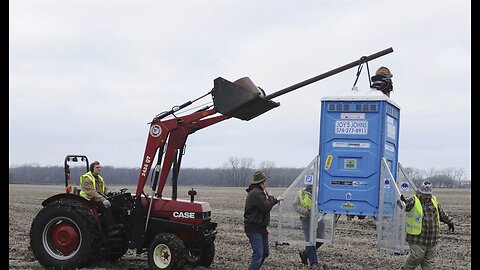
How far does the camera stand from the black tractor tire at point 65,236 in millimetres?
9844

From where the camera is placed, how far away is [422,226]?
29.8ft

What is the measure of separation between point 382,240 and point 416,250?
53cm

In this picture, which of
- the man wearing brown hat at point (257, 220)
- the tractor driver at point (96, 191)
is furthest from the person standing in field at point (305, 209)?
the tractor driver at point (96, 191)

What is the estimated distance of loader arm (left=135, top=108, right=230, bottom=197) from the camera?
10117 mm

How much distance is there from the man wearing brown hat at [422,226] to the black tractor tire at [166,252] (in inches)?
139

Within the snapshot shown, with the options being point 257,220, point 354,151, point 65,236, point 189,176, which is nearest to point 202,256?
point 257,220

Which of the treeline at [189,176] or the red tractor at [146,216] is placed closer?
the red tractor at [146,216]

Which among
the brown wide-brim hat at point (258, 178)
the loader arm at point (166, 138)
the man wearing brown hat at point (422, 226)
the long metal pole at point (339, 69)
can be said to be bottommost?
the man wearing brown hat at point (422, 226)

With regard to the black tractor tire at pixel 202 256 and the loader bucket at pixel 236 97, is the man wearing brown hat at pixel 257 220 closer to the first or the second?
the loader bucket at pixel 236 97

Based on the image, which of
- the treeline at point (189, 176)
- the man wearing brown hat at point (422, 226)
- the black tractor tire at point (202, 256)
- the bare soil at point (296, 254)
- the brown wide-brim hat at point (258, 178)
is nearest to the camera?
the man wearing brown hat at point (422, 226)

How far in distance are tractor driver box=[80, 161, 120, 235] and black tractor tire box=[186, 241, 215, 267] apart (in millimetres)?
1392

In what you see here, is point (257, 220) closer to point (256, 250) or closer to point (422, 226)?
point (256, 250)

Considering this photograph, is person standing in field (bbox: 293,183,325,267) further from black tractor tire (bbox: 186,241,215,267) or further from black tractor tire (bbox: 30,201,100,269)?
black tractor tire (bbox: 30,201,100,269)
